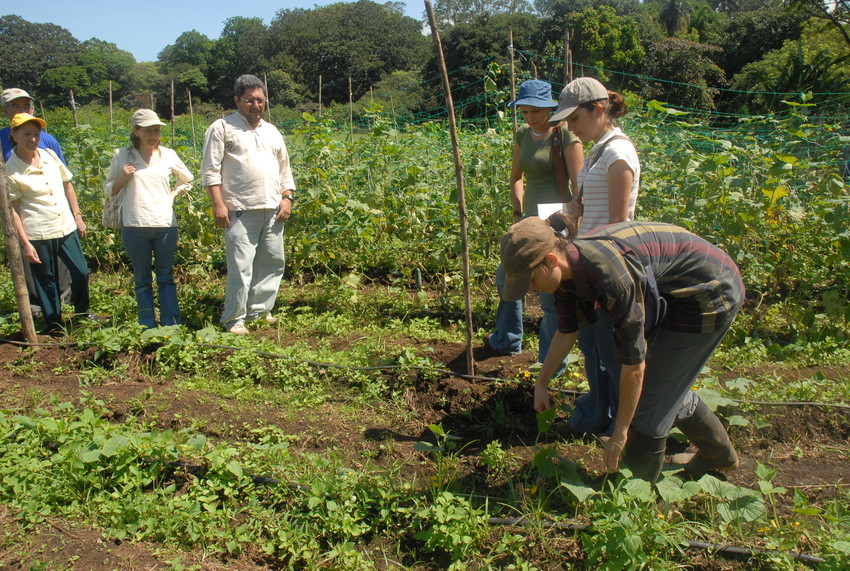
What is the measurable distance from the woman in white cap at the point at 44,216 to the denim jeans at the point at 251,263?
1.18 metres

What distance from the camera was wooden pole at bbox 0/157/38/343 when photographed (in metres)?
4.10

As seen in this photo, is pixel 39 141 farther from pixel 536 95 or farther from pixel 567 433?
pixel 567 433

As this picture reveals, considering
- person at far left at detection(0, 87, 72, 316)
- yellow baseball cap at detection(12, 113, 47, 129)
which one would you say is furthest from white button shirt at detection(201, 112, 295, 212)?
person at far left at detection(0, 87, 72, 316)

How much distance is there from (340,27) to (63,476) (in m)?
61.7

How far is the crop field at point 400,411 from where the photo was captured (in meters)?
2.45

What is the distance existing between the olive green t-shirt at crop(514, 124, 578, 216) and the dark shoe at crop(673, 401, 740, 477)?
142cm

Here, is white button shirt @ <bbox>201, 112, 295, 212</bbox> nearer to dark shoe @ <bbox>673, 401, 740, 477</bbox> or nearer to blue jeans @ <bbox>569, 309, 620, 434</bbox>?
blue jeans @ <bbox>569, 309, 620, 434</bbox>

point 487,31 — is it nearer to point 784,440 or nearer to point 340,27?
point 340,27

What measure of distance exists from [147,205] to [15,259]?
89 centimetres

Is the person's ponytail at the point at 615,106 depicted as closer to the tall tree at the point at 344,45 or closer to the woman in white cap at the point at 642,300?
the woman in white cap at the point at 642,300

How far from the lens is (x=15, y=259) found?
4195 mm

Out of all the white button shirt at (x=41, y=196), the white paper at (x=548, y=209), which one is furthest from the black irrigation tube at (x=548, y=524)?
the white button shirt at (x=41, y=196)

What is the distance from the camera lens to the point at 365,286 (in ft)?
18.3

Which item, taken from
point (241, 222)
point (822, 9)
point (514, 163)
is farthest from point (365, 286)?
point (822, 9)
